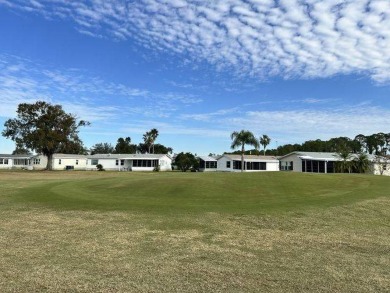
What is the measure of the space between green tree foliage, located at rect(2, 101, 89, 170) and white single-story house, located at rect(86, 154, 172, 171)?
50.1 feet

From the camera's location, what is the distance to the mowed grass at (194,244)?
245 inches

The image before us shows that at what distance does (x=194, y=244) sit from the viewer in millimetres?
9141

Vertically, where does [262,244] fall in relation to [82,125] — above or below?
below

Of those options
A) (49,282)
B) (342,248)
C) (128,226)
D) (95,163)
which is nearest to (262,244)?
(342,248)

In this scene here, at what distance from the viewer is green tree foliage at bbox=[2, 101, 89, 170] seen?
65812 millimetres

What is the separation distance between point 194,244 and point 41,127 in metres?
65.2

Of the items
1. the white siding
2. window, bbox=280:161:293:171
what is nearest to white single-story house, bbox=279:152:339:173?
window, bbox=280:161:293:171

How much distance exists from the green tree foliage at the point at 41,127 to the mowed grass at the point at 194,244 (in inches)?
1971

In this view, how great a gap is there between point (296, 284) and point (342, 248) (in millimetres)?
3347

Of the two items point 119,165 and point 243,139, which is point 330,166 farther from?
point 119,165

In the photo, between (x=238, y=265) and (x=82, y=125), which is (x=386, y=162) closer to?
(x=82, y=125)

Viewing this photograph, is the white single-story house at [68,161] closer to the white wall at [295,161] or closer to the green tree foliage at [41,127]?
the green tree foliage at [41,127]

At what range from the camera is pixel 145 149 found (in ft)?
363

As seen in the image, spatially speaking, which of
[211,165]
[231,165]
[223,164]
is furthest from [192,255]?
[211,165]
